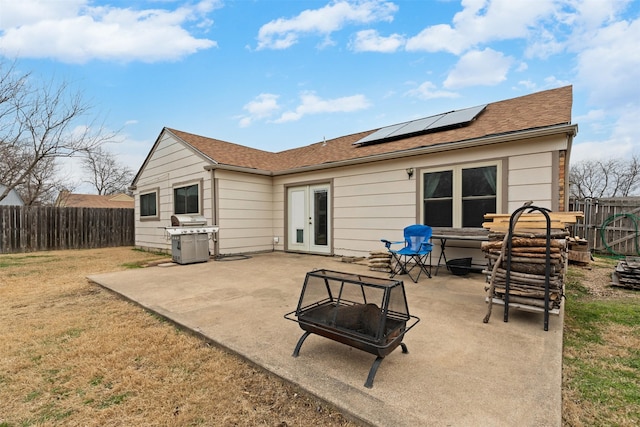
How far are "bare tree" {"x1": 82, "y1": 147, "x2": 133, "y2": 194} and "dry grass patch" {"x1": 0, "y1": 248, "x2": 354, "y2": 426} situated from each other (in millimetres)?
28109

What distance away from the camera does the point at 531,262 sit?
9.39 ft

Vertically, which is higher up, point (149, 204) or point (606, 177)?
point (606, 177)

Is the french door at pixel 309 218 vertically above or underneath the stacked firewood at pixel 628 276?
above

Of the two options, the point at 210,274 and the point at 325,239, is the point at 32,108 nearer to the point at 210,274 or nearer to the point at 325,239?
the point at 210,274

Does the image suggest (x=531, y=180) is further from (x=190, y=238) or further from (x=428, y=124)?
(x=190, y=238)

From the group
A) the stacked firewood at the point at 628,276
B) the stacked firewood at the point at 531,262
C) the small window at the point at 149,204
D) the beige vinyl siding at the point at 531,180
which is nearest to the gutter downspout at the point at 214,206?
the small window at the point at 149,204

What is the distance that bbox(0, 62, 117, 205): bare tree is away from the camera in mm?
9594

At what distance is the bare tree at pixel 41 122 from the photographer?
9.59m

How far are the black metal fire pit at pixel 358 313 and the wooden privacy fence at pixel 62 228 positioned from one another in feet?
41.9

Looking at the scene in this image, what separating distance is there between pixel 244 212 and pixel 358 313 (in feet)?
21.5

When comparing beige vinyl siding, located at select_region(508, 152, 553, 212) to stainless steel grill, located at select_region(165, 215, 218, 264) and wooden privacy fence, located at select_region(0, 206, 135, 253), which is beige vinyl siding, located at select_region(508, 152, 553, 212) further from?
wooden privacy fence, located at select_region(0, 206, 135, 253)

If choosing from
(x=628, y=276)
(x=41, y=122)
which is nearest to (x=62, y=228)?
(x=41, y=122)

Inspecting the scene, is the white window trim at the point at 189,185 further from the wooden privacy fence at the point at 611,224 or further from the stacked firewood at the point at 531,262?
the wooden privacy fence at the point at 611,224

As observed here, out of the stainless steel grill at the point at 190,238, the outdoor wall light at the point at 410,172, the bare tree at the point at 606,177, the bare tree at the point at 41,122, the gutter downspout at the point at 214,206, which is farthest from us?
the bare tree at the point at 606,177
